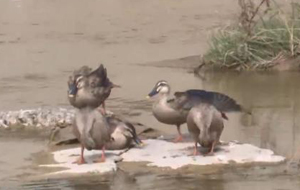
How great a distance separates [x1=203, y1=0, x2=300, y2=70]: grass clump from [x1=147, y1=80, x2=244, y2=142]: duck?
4.05 metres

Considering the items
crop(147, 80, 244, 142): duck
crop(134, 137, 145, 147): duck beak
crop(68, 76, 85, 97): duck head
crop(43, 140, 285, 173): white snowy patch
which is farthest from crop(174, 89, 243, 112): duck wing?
crop(68, 76, 85, 97): duck head

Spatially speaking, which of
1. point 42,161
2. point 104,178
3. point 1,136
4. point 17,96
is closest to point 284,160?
point 104,178

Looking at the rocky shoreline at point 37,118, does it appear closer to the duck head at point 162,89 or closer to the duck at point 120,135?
the duck head at point 162,89

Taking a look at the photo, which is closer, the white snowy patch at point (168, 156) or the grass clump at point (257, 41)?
the white snowy patch at point (168, 156)

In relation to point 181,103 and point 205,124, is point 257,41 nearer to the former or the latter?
point 181,103

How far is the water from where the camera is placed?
8617 millimetres

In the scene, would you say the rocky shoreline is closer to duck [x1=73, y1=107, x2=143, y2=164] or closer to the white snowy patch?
the white snowy patch

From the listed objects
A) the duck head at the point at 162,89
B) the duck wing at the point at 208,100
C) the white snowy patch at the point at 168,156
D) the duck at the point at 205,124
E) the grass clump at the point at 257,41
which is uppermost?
the grass clump at the point at 257,41

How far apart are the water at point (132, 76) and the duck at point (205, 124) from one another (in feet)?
1.46

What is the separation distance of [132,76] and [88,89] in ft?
13.0

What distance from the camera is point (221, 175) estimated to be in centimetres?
864

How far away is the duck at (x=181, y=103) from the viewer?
9.45 meters

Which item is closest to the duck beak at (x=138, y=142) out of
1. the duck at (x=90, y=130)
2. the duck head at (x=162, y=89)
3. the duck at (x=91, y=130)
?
the duck at (x=91, y=130)

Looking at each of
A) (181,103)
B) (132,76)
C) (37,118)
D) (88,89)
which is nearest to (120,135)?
(181,103)
